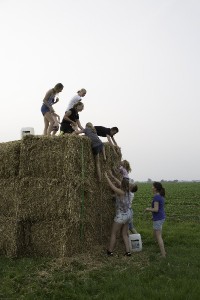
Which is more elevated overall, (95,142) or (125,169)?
(95,142)

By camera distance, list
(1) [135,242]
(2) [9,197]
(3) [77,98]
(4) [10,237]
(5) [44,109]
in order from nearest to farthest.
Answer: (4) [10,237] < (2) [9,197] < (1) [135,242] < (3) [77,98] < (5) [44,109]

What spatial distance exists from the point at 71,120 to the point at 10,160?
2025 millimetres

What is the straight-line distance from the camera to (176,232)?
41.3 ft

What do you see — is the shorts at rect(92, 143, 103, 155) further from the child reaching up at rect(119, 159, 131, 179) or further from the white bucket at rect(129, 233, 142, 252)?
the white bucket at rect(129, 233, 142, 252)

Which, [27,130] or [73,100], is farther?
[73,100]

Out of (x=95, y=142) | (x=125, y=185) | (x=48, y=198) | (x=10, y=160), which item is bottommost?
(x=48, y=198)

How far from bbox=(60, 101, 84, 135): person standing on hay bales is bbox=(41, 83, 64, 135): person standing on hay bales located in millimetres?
500

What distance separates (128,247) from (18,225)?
2.85 metres

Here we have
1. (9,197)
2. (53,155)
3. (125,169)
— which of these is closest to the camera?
(53,155)

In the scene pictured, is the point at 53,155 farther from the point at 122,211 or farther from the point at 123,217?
the point at 123,217

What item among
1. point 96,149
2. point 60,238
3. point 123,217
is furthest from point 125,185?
point 60,238

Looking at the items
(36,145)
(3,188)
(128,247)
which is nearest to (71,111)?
(36,145)

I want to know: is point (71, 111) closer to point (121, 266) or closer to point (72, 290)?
point (121, 266)

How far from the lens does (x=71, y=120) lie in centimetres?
1047
